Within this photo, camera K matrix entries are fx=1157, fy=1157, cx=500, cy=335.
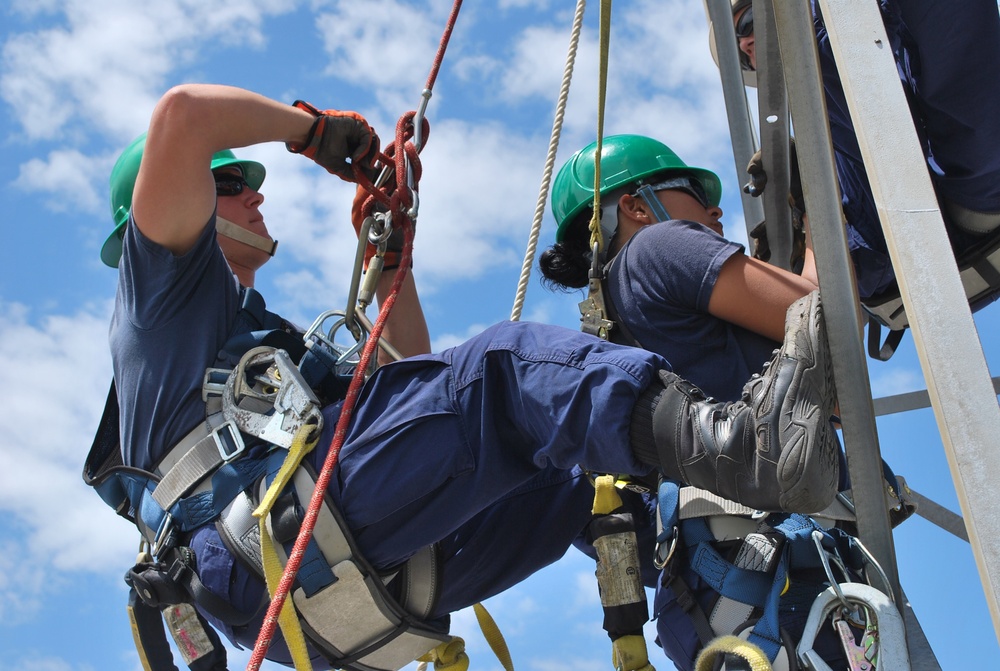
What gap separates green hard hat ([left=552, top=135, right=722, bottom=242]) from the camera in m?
3.98

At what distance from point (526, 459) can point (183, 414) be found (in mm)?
973

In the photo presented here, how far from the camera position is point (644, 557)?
3.54m

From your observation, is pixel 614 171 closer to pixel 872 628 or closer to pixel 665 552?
pixel 665 552

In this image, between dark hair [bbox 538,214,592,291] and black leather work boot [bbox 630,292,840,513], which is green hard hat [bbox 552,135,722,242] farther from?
black leather work boot [bbox 630,292,840,513]

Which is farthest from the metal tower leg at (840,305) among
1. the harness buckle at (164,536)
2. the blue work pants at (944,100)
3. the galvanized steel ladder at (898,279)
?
the harness buckle at (164,536)

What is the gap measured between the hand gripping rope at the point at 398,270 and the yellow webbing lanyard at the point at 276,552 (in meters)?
0.05

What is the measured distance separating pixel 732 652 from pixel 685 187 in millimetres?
1763

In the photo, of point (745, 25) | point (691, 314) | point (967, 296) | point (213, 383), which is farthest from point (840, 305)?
point (745, 25)

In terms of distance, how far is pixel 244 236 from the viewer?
411 centimetres

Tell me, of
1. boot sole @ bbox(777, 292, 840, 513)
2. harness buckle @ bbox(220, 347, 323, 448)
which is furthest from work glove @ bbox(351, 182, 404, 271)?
boot sole @ bbox(777, 292, 840, 513)

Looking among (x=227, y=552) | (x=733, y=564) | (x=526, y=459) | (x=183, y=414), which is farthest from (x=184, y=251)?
(x=733, y=564)

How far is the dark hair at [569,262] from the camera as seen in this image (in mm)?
4004

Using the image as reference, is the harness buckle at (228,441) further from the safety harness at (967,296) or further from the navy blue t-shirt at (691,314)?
the safety harness at (967,296)

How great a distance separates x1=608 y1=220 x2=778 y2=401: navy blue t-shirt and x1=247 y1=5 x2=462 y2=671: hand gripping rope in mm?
707
